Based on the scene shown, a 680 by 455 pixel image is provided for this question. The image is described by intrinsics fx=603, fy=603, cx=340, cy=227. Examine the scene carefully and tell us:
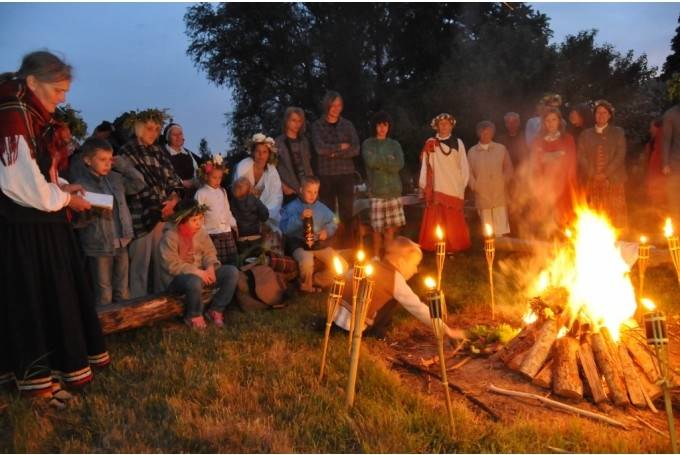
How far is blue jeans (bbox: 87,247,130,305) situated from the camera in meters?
5.89

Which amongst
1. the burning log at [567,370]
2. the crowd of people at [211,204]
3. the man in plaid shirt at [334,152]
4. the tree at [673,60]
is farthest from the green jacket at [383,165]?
the tree at [673,60]

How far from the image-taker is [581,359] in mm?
4457

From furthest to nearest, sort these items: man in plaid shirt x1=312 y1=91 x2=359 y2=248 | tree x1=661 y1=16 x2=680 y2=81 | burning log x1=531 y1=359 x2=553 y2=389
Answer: tree x1=661 y1=16 x2=680 y2=81
man in plaid shirt x1=312 y1=91 x2=359 y2=248
burning log x1=531 y1=359 x2=553 y2=389

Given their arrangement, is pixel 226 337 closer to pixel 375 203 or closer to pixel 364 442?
pixel 364 442

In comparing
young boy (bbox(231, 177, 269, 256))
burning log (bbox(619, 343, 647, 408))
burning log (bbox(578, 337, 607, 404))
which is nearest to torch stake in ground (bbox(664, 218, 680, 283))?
burning log (bbox(619, 343, 647, 408))

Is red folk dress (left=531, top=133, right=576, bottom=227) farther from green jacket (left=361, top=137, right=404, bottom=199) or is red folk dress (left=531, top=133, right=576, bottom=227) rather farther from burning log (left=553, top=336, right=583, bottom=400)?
burning log (left=553, top=336, right=583, bottom=400)

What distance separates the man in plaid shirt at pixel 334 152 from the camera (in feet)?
27.4

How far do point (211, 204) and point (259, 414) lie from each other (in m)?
3.67

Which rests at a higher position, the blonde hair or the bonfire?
the blonde hair

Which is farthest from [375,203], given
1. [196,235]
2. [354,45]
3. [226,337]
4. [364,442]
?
[354,45]

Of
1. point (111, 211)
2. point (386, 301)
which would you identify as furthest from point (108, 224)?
point (386, 301)

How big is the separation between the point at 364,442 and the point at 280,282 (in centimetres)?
340

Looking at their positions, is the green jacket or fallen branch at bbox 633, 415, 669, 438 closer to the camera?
fallen branch at bbox 633, 415, 669, 438

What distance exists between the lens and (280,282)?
21.9 feet
